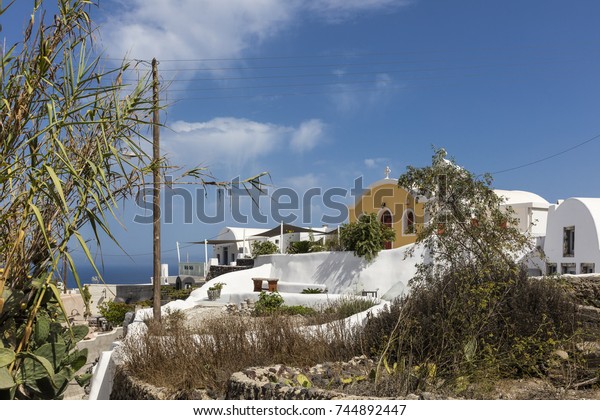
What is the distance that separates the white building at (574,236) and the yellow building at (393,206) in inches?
200

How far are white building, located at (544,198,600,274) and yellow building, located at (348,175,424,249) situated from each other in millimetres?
5087

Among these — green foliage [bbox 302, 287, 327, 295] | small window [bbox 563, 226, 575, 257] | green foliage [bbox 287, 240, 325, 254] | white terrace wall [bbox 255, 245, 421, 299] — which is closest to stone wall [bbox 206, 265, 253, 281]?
green foliage [bbox 287, 240, 325, 254]

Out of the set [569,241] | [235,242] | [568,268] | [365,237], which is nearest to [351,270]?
[365,237]

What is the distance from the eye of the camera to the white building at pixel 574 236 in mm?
18922

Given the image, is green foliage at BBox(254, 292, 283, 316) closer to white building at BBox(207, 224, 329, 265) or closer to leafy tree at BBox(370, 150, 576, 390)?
leafy tree at BBox(370, 150, 576, 390)

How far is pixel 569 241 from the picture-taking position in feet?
67.6

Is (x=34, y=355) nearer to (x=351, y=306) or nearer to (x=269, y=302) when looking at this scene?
(x=351, y=306)

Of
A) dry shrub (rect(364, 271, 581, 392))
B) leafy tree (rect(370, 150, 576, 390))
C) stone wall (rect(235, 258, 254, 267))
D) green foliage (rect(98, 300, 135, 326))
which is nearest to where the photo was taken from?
dry shrub (rect(364, 271, 581, 392))

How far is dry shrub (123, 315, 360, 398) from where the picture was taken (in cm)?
629

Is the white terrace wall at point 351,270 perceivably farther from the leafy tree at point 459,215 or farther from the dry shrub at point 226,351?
the dry shrub at point 226,351

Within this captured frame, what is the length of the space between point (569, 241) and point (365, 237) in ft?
24.5

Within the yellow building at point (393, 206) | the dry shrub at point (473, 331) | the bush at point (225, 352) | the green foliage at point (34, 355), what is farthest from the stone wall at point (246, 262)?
the green foliage at point (34, 355)

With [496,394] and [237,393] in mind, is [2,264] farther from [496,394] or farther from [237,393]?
[496,394]

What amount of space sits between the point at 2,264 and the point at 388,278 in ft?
52.5
